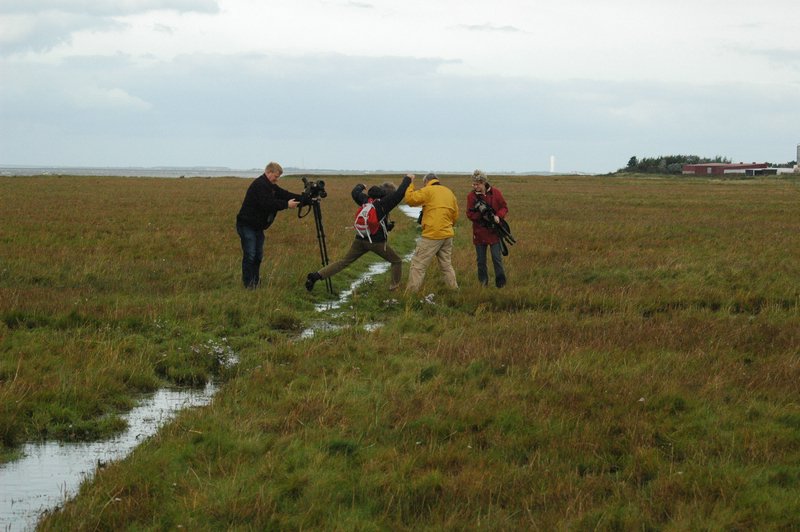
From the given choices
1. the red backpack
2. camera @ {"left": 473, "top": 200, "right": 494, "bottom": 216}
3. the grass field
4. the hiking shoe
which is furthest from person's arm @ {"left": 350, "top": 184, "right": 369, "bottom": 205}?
camera @ {"left": 473, "top": 200, "right": 494, "bottom": 216}

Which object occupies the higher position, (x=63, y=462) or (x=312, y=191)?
(x=312, y=191)

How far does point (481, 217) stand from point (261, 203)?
3573 mm

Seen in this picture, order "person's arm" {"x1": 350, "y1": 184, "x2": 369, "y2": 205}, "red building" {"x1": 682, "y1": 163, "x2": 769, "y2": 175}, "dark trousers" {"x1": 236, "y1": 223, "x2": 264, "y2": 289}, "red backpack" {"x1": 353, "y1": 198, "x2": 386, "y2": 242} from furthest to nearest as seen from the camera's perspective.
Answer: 1. "red building" {"x1": 682, "y1": 163, "x2": 769, "y2": 175}
2. "person's arm" {"x1": 350, "y1": 184, "x2": 369, "y2": 205}
3. "dark trousers" {"x1": 236, "y1": 223, "x2": 264, "y2": 289}
4. "red backpack" {"x1": 353, "y1": 198, "x2": 386, "y2": 242}

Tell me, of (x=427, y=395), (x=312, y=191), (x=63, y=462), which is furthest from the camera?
(x=312, y=191)

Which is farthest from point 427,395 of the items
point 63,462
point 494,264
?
point 494,264

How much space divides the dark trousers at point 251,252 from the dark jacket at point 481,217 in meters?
3.45

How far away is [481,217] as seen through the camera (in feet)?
46.0

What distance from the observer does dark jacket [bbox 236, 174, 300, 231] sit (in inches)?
529

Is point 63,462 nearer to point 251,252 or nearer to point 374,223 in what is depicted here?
point 251,252

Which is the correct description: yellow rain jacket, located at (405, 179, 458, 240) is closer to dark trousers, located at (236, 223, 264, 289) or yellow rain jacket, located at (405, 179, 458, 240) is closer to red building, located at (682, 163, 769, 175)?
dark trousers, located at (236, 223, 264, 289)

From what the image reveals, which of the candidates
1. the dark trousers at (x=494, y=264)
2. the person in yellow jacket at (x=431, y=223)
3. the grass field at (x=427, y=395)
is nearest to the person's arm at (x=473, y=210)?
the person in yellow jacket at (x=431, y=223)

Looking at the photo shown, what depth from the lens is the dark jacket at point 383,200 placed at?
1328 cm

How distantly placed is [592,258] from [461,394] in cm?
1167

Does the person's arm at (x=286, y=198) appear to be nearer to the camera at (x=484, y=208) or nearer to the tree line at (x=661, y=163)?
the camera at (x=484, y=208)
